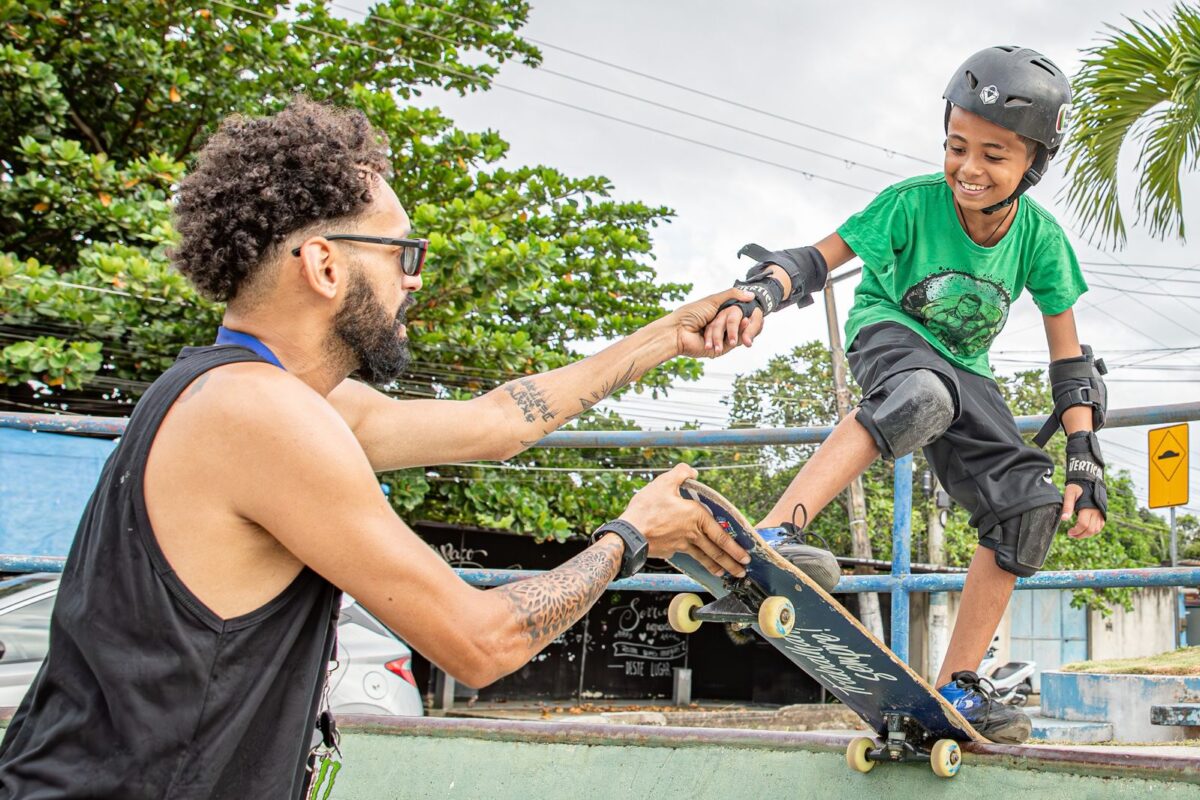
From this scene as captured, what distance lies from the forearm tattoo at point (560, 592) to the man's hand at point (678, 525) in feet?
0.38

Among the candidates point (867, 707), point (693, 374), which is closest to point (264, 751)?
point (867, 707)

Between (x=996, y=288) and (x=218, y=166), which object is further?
(x=996, y=288)

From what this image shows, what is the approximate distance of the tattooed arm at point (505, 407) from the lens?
96.3 inches

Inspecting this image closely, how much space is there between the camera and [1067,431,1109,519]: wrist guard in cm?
294

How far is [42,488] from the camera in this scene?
7605mm

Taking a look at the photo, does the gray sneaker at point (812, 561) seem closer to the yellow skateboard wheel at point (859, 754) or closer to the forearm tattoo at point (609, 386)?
the yellow skateboard wheel at point (859, 754)

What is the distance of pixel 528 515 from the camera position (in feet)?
35.5

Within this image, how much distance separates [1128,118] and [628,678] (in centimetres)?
1689

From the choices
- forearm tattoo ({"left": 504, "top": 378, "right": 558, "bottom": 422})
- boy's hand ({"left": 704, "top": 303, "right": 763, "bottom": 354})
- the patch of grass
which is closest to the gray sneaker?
boy's hand ({"left": 704, "top": 303, "right": 763, "bottom": 354})

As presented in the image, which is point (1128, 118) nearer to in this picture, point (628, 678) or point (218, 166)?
point (218, 166)

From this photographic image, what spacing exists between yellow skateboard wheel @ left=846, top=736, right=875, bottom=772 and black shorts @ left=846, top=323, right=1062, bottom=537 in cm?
72

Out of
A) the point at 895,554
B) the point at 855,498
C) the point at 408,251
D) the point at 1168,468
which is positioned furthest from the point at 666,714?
the point at 408,251

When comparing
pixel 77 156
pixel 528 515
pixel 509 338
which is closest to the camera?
pixel 77 156

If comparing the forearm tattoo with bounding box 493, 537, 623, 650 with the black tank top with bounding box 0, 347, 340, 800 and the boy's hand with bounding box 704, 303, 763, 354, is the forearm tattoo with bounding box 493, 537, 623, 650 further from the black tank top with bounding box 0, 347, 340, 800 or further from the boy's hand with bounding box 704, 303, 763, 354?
the boy's hand with bounding box 704, 303, 763, 354
